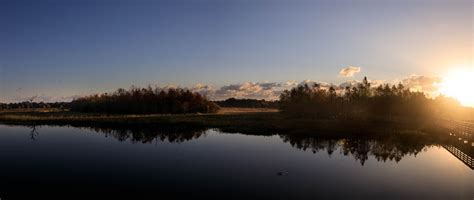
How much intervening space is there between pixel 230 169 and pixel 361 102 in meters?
67.9

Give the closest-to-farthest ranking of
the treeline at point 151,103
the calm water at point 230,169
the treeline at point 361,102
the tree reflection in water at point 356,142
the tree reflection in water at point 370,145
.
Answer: the calm water at point 230,169 → the tree reflection in water at point 370,145 → the tree reflection in water at point 356,142 → the treeline at point 361,102 → the treeline at point 151,103

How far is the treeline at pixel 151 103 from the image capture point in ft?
310

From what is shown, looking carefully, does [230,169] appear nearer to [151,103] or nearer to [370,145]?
[370,145]

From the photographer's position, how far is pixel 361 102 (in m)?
86.5

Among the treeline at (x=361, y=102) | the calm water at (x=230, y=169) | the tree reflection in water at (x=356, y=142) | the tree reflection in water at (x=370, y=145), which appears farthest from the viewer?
the treeline at (x=361, y=102)

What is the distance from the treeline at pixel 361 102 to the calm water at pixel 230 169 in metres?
40.6

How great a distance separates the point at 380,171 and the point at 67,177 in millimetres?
20101

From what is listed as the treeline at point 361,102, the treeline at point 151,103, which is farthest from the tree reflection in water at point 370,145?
the treeline at point 151,103

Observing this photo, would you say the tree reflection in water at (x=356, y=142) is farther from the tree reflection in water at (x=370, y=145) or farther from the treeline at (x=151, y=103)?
the treeline at (x=151, y=103)

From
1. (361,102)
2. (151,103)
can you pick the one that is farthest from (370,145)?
(151,103)

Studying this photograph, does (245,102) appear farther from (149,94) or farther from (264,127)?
(264,127)

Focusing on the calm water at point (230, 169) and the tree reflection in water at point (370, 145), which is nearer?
the calm water at point (230, 169)

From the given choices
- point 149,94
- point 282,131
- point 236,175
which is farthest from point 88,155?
point 149,94

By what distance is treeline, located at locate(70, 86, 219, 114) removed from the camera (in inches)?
3723
